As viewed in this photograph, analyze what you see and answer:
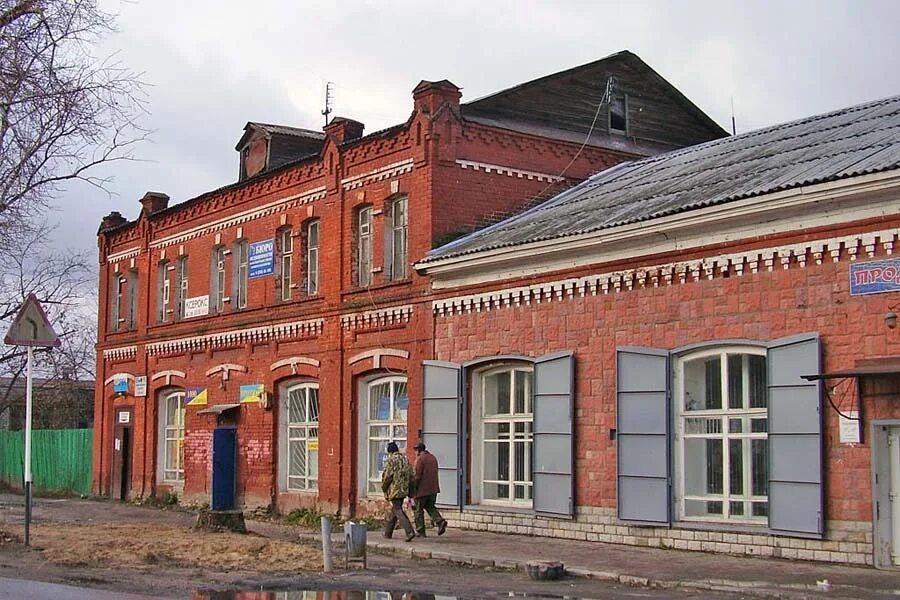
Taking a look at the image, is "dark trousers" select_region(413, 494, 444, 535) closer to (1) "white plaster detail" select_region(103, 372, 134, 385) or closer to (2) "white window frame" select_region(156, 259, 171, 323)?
(2) "white window frame" select_region(156, 259, 171, 323)

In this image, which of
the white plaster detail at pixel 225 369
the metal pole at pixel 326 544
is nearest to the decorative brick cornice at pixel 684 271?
the metal pole at pixel 326 544

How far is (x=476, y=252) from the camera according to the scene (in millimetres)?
20781

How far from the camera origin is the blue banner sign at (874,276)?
48.0ft

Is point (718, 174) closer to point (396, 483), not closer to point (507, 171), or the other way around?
point (507, 171)

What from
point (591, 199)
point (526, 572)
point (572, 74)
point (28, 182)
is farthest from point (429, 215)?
point (526, 572)

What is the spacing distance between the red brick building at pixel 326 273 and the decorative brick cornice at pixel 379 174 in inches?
1.4

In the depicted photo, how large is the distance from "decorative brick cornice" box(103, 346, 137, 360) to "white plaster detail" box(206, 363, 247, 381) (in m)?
5.25

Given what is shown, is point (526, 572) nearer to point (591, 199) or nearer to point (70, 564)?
point (70, 564)

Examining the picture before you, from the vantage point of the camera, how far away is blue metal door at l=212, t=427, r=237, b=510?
27.1 metres

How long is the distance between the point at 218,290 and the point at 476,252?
11.5 m

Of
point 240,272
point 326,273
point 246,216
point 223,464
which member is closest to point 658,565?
point 326,273

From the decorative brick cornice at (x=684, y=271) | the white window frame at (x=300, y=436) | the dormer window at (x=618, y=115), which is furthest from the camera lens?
the dormer window at (x=618, y=115)

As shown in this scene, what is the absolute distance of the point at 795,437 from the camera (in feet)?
51.0

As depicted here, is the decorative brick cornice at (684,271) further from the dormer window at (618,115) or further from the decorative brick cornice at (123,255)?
the decorative brick cornice at (123,255)
